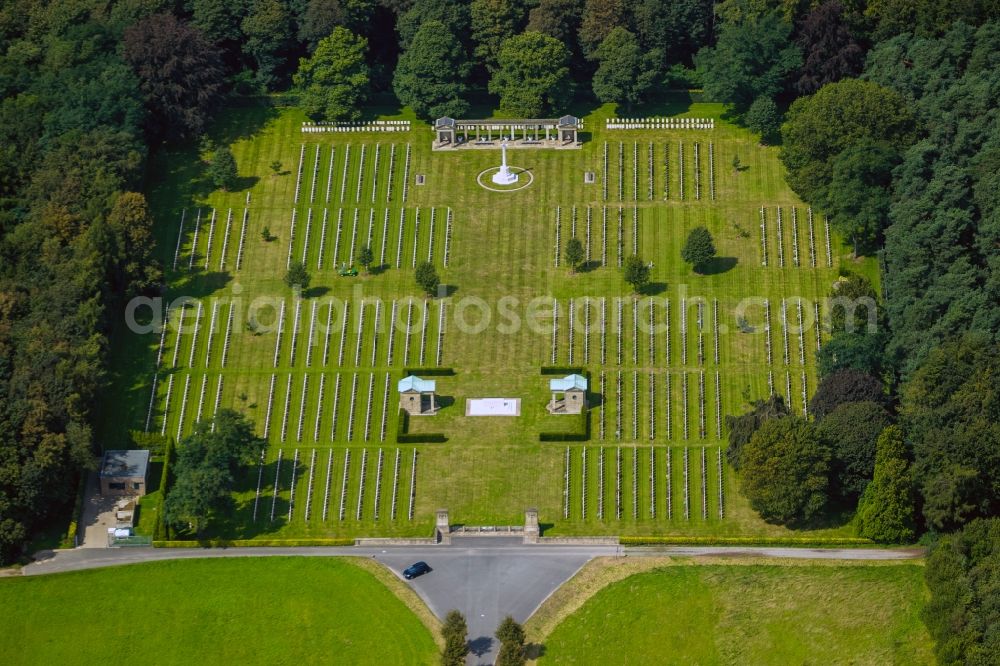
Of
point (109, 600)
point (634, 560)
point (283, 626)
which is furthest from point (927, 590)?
point (109, 600)

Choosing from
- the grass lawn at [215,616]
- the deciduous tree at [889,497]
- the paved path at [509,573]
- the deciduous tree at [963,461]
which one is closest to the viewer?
the grass lawn at [215,616]

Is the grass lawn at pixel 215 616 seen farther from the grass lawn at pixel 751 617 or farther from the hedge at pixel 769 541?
the hedge at pixel 769 541

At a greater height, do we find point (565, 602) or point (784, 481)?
point (784, 481)

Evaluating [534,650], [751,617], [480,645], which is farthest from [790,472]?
[480,645]

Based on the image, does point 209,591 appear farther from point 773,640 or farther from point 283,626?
point 773,640

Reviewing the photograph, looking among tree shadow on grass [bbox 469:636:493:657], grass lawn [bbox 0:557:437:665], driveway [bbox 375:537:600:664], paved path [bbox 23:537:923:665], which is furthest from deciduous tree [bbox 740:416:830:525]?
grass lawn [bbox 0:557:437:665]

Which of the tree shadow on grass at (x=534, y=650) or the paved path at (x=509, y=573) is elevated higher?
the paved path at (x=509, y=573)

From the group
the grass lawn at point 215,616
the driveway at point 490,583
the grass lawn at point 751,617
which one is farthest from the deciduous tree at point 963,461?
the grass lawn at point 215,616
